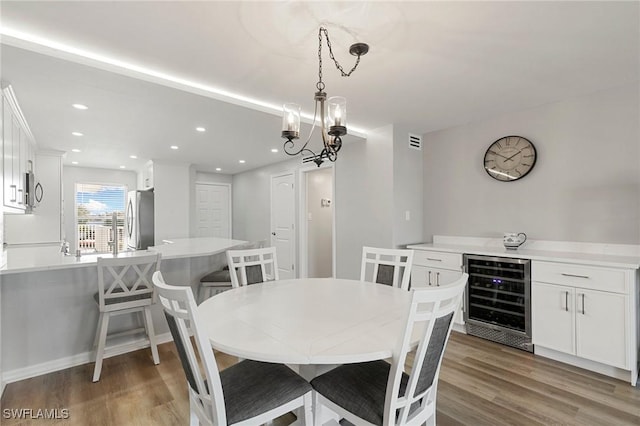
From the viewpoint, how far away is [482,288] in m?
3.06

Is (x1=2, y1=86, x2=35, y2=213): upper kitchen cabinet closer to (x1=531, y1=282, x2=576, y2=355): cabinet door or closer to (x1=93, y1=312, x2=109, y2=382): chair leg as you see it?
(x1=93, y1=312, x2=109, y2=382): chair leg

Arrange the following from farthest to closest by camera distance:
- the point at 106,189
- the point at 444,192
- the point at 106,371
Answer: the point at 106,189 → the point at 444,192 → the point at 106,371

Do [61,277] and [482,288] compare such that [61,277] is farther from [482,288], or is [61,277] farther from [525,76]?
[525,76]

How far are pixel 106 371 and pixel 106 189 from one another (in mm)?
5485

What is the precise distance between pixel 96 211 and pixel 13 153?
425 centimetres

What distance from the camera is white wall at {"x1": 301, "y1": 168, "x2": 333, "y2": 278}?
17.3ft

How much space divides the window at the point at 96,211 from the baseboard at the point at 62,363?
4.20m

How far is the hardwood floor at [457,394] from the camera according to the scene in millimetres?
1869

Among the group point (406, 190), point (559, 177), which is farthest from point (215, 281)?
point (559, 177)

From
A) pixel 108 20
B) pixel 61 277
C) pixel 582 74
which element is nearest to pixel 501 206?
pixel 582 74

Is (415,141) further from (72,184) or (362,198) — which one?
(72,184)

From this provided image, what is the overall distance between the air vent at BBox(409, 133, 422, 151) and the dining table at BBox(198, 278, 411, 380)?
251 centimetres

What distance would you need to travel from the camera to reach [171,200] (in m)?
5.51

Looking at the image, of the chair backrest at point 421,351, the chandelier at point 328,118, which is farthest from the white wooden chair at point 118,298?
the chair backrest at point 421,351
